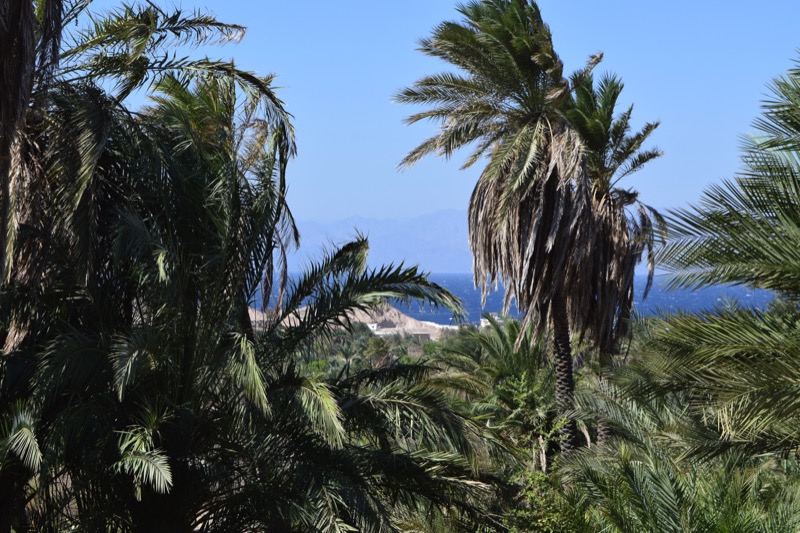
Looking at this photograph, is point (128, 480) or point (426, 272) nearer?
point (128, 480)

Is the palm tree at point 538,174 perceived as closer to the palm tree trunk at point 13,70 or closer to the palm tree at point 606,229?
the palm tree at point 606,229

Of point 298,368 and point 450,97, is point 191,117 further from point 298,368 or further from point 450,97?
point 450,97

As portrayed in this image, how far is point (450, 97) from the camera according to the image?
17172 millimetres

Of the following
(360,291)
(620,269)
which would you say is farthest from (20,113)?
(620,269)

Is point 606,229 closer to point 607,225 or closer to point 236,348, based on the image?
point 607,225

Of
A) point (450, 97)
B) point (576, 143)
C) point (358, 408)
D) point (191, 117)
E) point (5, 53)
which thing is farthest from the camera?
point (450, 97)

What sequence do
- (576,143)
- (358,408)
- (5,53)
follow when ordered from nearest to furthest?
1. (5,53)
2. (358,408)
3. (576,143)

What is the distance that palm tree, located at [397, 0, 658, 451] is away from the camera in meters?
16.0

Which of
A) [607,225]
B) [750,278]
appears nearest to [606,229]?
[607,225]

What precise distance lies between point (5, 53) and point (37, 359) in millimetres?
3639

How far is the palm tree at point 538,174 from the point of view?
16.0 meters

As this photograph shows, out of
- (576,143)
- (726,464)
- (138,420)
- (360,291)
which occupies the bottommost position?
(726,464)

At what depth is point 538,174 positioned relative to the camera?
16078 millimetres

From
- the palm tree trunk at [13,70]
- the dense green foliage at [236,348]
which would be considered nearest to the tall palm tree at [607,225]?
the dense green foliage at [236,348]
